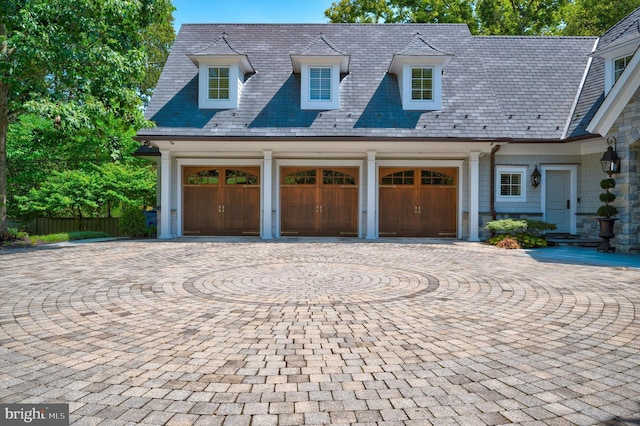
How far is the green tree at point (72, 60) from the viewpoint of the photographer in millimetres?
9477

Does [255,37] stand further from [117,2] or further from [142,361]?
[142,361]

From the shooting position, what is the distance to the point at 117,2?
1020cm

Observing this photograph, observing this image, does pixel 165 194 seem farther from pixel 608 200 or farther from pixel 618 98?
pixel 618 98

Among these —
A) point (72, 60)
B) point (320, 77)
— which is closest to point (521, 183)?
point (320, 77)

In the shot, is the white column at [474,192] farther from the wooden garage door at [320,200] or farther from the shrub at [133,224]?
the shrub at [133,224]

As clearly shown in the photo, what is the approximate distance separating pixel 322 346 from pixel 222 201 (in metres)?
11.8

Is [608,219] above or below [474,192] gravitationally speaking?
below

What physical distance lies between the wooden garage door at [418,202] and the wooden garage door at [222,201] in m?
4.81

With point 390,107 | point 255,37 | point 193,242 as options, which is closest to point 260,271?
point 193,242

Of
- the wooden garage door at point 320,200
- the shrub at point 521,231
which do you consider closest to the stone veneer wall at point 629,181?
the shrub at point 521,231

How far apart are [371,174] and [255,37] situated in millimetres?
8226

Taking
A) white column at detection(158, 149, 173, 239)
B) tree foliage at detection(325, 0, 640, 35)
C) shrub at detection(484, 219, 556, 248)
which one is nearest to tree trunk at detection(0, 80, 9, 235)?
white column at detection(158, 149, 173, 239)

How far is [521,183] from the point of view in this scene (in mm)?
14188

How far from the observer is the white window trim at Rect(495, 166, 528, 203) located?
14109mm
